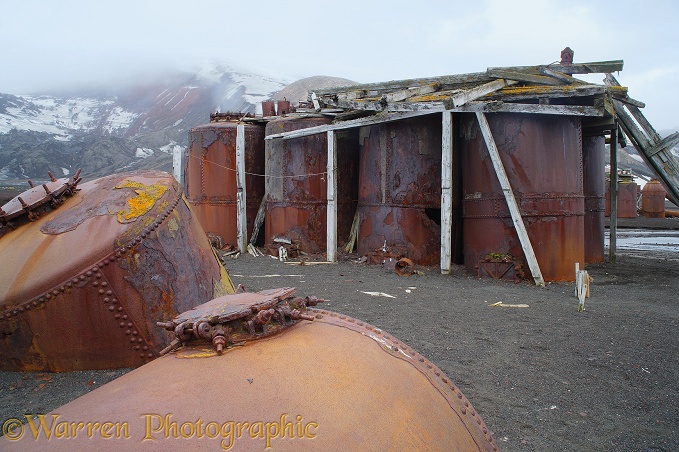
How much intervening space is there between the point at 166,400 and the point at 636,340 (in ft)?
17.0

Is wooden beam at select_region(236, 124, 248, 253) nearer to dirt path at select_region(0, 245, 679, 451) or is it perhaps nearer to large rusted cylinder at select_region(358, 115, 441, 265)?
large rusted cylinder at select_region(358, 115, 441, 265)

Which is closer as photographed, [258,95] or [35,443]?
[35,443]

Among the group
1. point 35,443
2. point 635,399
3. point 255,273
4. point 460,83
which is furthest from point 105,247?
point 460,83

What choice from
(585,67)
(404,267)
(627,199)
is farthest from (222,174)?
(627,199)

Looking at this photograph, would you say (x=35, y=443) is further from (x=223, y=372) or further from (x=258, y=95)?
(x=258, y=95)

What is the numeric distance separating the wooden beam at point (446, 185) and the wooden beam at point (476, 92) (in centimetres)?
65

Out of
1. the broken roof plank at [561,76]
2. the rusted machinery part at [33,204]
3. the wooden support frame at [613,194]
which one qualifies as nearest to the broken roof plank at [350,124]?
the broken roof plank at [561,76]

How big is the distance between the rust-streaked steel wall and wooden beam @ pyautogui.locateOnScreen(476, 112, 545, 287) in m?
6.82

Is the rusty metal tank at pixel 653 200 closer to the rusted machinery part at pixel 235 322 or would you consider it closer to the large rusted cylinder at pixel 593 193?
the large rusted cylinder at pixel 593 193

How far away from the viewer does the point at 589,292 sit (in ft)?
26.1

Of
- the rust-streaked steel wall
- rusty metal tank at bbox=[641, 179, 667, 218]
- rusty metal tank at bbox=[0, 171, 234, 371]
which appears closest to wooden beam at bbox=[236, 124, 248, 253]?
rusty metal tank at bbox=[0, 171, 234, 371]

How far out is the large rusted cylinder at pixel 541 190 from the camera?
8.77 meters

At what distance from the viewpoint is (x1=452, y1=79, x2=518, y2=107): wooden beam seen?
28.0ft

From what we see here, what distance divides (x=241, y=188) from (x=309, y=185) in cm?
208
